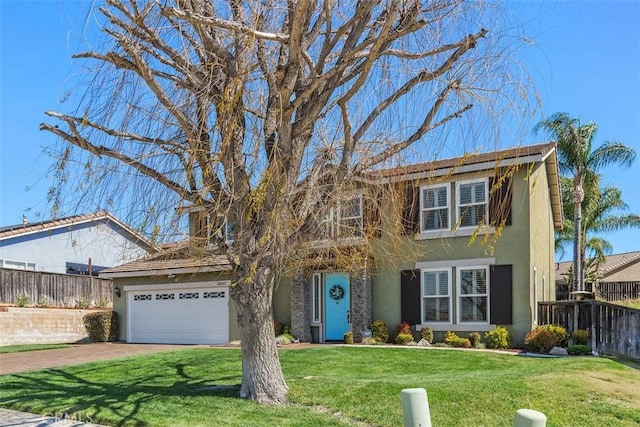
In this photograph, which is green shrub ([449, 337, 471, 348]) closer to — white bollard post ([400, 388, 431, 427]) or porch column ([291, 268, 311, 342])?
porch column ([291, 268, 311, 342])

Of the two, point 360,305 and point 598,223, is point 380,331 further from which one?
point 598,223

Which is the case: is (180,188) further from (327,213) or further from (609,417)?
(609,417)

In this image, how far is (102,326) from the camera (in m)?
23.5

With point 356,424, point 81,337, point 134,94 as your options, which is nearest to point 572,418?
point 356,424

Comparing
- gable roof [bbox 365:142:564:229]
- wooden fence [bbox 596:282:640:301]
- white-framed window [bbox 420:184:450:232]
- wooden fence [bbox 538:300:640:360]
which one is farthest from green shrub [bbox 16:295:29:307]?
wooden fence [bbox 596:282:640:301]

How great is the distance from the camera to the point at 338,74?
28.9 ft

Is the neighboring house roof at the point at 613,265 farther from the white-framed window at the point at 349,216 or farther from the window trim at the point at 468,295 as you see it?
the white-framed window at the point at 349,216

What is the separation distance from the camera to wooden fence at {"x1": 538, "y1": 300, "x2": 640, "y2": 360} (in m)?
14.6

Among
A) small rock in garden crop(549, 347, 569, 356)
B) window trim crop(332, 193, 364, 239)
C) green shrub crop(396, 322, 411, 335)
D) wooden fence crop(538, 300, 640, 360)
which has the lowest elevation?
small rock in garden crop(549, 347, 569, 356)

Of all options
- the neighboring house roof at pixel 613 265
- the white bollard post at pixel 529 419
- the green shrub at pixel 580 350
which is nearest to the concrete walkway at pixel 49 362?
the white bollard post at pixel 529 419

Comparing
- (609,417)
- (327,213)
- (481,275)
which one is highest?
(327,213)

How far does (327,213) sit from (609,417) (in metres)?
5.10

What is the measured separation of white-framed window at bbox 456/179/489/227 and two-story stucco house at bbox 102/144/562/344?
1.2 inches

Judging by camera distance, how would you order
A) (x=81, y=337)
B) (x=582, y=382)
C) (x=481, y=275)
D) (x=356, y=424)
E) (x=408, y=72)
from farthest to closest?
(x=81, y=337), (x=481, y=275), (x=582, y=382), (x=408, y=72), (x=356, y=424)
